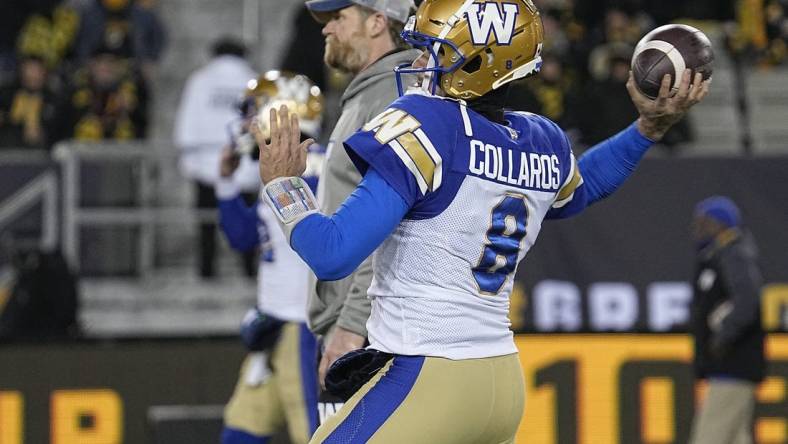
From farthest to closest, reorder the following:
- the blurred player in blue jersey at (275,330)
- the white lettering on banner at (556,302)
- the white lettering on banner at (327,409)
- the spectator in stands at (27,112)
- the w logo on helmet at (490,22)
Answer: the spectator in stands at (27,112)
the white lettering on banner at (556,302)
the blurred player in blue jersey at (275,330)
the white lettering on banner at (327,409)
the w logo on helmet at (490,22)

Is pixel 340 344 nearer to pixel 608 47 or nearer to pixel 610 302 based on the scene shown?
pixel 610 302

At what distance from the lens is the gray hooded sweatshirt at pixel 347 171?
510 centimetres

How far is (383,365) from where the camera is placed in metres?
4.23

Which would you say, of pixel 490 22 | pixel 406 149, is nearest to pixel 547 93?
pixel 490 22

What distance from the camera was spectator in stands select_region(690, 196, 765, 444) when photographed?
9.74 meters

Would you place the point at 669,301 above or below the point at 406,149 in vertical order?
below

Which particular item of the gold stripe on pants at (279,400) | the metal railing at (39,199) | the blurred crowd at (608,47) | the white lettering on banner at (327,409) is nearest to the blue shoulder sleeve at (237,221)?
the gold stripe on pants at (279,400)

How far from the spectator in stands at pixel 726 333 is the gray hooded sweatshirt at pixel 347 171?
4.89m

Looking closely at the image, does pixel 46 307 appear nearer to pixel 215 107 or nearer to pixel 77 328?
pixel 77 328

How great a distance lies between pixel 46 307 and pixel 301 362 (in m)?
4.49

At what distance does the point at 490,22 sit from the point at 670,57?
1.89 feet

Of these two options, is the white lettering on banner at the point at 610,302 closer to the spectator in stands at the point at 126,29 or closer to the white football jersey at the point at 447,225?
the spectator in stands at the point at 126,29

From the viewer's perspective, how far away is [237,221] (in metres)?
7.37

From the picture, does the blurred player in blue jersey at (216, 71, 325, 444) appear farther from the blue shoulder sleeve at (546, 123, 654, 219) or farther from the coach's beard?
the blue shoulder sleeve at (546, 123, 654, 219)
